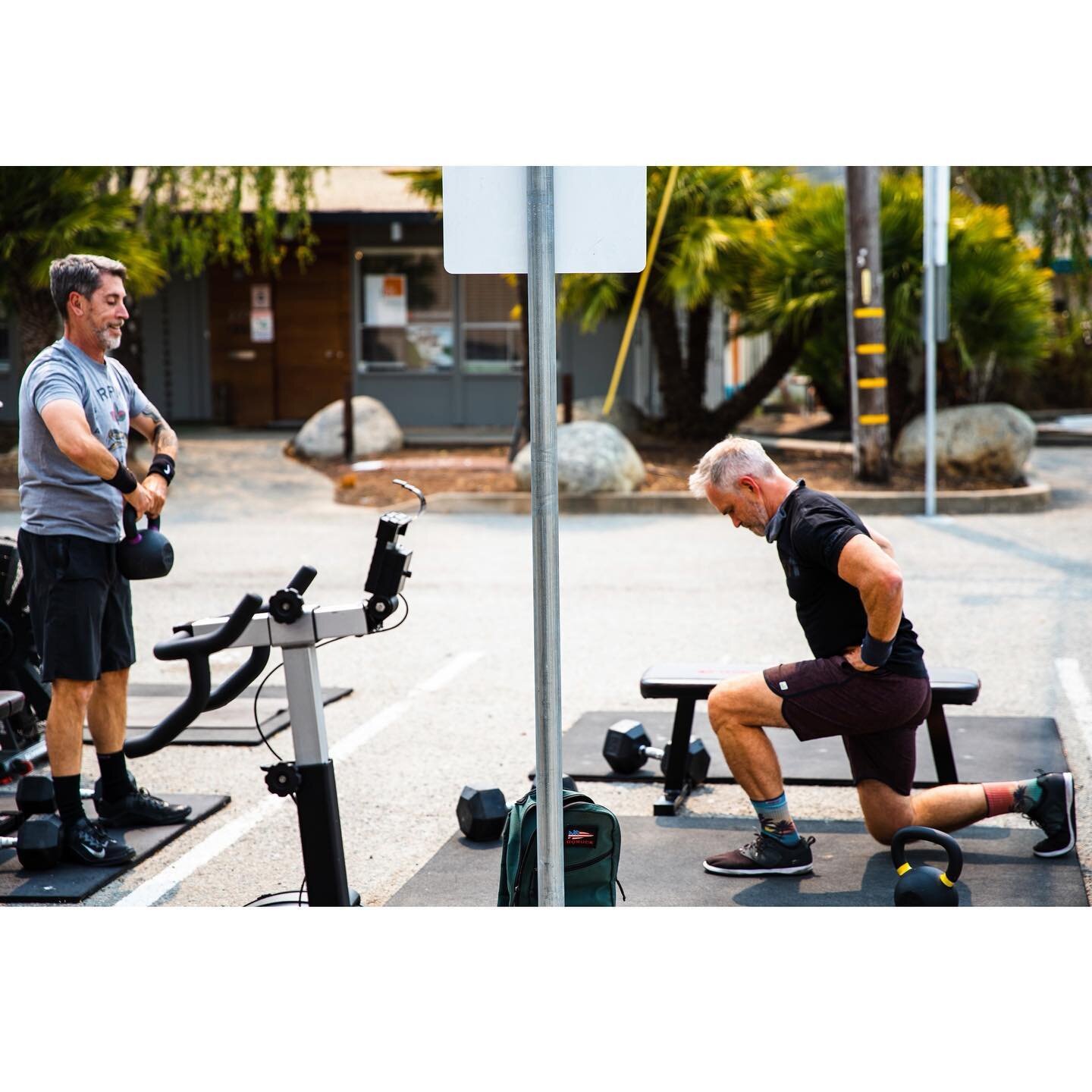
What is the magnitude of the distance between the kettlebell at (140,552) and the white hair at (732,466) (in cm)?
180

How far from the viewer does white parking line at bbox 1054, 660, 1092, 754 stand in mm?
6398

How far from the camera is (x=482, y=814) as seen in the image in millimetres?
4984

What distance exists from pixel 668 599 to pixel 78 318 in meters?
5.58

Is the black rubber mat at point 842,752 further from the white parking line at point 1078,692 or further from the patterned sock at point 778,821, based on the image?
the patterned sock at point 778,821

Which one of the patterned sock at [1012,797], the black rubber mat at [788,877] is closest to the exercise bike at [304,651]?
the black rubber mat at [788,877]

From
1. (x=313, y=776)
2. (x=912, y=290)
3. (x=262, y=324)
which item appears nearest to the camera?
(x=313, y=776)

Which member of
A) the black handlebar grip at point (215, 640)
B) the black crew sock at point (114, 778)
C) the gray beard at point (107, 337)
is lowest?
the black crew sock at point (114, 778)

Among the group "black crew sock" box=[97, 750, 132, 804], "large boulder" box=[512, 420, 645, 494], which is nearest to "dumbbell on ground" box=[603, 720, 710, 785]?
"black crew sock" box=[97, 750, 132, 804]

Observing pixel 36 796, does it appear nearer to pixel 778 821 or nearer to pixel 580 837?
pixel 580 837

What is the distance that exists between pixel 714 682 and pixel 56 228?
1129cm

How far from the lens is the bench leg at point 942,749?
532 centimetres

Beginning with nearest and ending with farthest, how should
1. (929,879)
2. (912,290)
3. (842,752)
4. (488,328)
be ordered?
(929,879)
(842,752)
(912,290)
(488,328)

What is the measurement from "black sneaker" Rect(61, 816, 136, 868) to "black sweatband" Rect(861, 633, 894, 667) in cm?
249

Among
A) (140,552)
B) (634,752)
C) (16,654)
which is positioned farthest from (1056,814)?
(16,654)
